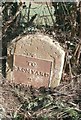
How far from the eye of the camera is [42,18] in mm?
3432

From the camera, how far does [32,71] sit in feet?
10.3

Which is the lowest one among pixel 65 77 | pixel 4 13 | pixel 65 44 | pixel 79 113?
pixel 79 113

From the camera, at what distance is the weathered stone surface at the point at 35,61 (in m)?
2.99

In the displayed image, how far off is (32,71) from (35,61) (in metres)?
0.10

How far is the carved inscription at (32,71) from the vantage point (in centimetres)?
308

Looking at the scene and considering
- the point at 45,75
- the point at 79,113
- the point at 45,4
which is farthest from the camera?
the point at 45,4

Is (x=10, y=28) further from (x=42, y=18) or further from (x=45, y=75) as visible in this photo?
(x=45, y=75)

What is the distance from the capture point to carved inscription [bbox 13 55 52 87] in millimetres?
3084

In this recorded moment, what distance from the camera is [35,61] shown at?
3078 mm

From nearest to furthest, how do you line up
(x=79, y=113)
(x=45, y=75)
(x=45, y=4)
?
(x=79, y=113) → (x=45, y=75) → (x=45, y=4)

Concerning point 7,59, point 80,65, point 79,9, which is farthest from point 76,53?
point 7,59

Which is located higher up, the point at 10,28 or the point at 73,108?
the point at 10,28

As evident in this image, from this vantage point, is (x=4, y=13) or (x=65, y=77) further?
(x=4, y=13)

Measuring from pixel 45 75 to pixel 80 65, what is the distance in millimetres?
314
